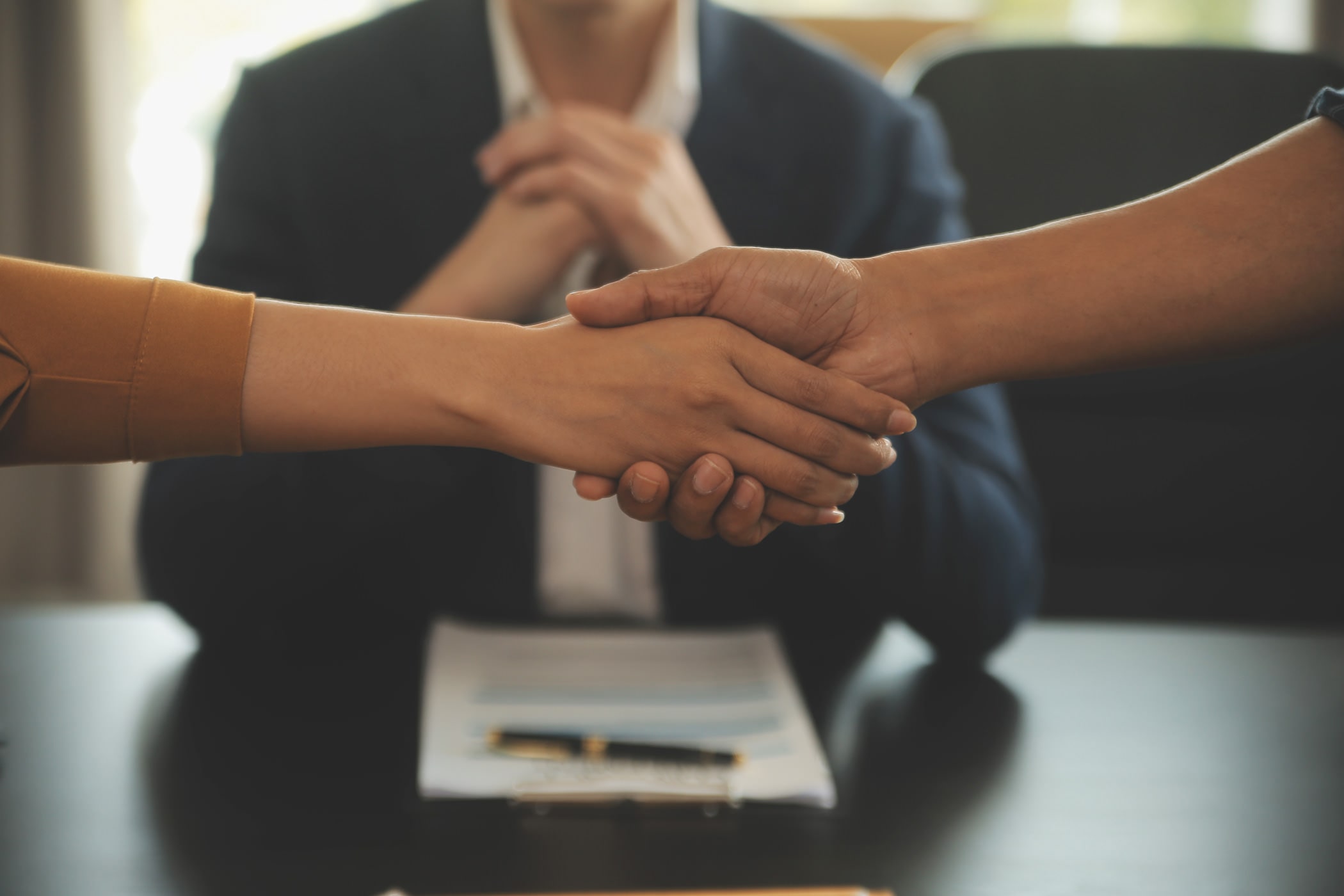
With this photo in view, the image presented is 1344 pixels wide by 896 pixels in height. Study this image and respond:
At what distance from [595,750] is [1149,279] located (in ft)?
1.62

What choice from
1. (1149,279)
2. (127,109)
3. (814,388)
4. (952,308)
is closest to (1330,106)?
(1149,279)

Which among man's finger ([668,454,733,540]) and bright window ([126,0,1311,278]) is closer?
man's finger ([668,454,733,540])

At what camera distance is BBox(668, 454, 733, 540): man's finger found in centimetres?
82

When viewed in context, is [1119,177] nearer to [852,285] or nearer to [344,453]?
[852,285]

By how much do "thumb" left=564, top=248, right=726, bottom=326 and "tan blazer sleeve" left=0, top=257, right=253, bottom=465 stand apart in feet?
0.79

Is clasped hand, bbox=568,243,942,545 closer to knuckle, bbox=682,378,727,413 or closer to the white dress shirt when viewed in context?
knuckle, bbox=682,378,727,413

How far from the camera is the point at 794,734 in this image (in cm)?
76

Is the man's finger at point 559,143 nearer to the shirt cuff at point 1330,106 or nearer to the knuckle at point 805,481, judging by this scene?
the knuckle at point 805,481

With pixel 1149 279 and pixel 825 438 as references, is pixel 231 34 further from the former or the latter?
pixel 1149 279

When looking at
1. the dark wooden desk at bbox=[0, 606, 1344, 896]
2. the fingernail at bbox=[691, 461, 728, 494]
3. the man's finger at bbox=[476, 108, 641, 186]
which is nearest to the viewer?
the dark wooden desk at bbox=[0, 606, 1344, 896]

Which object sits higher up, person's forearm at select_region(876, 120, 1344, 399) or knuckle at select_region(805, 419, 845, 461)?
person's forearm at select_region(876, 120, 1344, 399)

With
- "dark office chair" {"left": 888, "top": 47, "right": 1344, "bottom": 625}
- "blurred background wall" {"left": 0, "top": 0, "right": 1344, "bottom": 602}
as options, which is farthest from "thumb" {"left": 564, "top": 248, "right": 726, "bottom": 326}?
"blurred background wall" {"left": 0, "top": 0, "right": 1344, "bottom": 602}

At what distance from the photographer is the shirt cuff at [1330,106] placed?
75cm

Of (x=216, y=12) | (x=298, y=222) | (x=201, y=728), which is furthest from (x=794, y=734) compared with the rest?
(x=216, y=12)
